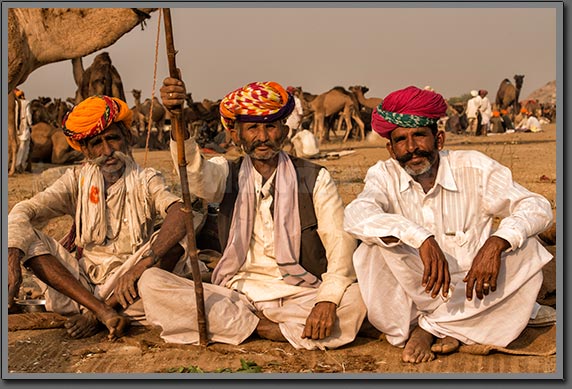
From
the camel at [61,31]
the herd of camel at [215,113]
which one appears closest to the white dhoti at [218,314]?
the camel at [61,31]

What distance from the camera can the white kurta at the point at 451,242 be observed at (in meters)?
4.01

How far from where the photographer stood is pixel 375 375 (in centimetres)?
385

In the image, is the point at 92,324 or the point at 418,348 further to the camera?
the point at 92,324

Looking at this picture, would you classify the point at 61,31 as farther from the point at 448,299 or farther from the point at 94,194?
the point at 448,299

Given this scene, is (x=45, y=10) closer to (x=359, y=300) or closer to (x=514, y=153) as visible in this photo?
(x=359, y=300)

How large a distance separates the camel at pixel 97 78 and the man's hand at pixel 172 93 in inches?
396

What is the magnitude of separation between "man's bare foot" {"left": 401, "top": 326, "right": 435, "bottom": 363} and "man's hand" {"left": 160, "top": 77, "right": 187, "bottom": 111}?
1490mm

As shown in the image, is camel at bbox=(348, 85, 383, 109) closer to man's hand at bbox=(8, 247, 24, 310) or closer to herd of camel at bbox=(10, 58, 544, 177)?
herd of camel at bbox=(10, 58, 544, 177)

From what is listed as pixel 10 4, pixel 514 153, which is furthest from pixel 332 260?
pixel 514 153

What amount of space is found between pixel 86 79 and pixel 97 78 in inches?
6.8

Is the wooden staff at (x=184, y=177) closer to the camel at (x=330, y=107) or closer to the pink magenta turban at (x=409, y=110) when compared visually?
the pink magenta turban at (x=409, y=110)

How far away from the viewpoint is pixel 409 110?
4211 millimetres

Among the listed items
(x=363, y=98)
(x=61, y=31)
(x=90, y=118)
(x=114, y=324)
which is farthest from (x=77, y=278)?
(x=363, y=98)

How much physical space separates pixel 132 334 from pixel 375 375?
1.37m
